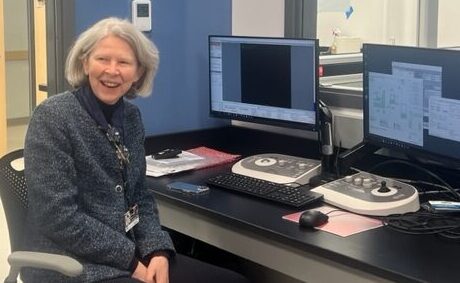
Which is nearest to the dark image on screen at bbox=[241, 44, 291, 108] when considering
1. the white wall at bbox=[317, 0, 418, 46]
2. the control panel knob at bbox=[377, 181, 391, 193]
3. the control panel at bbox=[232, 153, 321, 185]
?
the control panel at bbox=[232, 153, 321, 185]

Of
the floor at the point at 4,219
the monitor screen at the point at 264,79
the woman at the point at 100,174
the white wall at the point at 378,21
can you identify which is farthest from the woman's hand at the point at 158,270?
the white wall at the point at 378,21

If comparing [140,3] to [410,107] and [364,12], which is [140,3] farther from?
[364,12]

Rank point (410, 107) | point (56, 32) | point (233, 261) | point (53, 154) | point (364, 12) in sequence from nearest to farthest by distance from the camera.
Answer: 1. point (53, 154)
2. point (410, 107)
3. point (56, 32)
4. point (233, 261)
5. point (364, 12)

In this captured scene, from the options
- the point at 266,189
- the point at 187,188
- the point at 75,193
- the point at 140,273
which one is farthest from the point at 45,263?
the point at 266,189

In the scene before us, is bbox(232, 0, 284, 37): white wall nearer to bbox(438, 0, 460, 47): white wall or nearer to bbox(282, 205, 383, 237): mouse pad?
bbox(282, 205, 383, 237): mouse pad

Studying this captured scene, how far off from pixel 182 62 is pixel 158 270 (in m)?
1.14

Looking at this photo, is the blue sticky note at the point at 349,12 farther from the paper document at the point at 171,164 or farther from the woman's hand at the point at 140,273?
the woman's hand at the point at 140,273

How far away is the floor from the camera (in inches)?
137

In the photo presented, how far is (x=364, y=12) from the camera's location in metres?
4.91

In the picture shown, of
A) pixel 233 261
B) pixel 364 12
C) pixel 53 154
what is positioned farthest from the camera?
pixel 364 12

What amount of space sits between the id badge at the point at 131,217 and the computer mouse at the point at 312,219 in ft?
1.63

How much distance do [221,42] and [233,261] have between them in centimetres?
90

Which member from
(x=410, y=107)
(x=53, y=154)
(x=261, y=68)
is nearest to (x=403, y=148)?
(x=410, y=107)

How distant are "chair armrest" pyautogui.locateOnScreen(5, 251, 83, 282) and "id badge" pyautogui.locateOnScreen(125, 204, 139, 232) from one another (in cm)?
30
